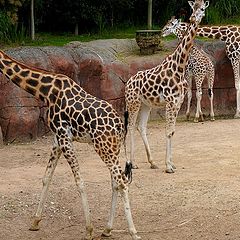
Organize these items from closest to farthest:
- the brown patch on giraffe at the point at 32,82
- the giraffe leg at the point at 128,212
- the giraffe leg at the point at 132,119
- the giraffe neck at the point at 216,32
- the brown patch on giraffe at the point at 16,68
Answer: the giraffe leg at the point at 128,212 < the brown patch on giraffe at the point at 32,82 < the brown patch on giraffe at the point at 16,68 < the giraffe leg at the point at 132,119 < the giraffe neck at the point at 216,32

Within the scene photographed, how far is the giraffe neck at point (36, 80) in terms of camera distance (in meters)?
6.67

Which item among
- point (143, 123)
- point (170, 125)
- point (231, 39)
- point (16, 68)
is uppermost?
point (16, 68)

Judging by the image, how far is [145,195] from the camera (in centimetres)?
777

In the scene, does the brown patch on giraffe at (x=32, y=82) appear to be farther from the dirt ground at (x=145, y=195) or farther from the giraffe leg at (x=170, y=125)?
the giraffe leg at (x=170, y=125)

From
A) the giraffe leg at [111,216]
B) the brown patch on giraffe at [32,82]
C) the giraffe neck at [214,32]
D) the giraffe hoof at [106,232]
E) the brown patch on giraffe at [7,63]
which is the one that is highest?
the brown patch on giraffe at [7,63]

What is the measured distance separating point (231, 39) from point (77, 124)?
7.92m

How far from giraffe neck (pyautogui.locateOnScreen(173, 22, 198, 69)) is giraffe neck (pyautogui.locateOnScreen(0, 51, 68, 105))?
102 inches

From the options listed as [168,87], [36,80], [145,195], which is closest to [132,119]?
[168,87]

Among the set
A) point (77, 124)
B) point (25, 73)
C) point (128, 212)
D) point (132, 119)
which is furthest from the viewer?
point (132, 119)

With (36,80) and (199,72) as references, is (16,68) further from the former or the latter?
(199,72)

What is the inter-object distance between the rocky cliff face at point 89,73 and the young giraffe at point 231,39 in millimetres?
261

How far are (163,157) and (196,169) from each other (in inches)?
38.4

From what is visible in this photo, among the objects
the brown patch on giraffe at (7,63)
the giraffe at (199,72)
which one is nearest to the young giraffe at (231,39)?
the giraffe at (199,72)

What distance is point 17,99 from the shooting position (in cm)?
1112
